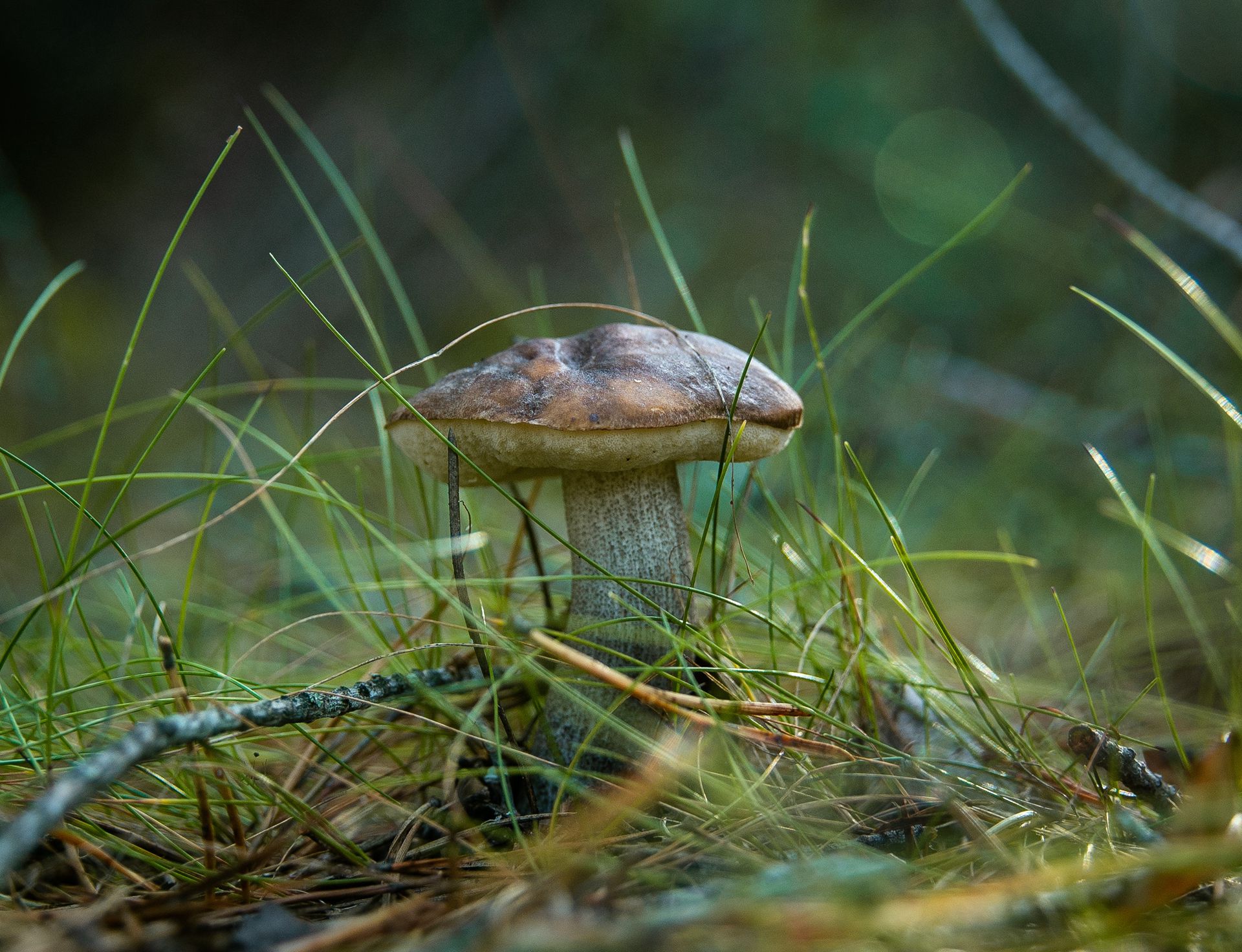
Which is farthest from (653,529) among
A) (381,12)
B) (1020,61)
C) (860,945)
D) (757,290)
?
(381,12)

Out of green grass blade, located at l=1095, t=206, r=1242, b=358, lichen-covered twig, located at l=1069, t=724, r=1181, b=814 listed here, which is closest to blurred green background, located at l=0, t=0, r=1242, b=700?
green grass blade, located at l=1095, t=206, r=1242, b=358

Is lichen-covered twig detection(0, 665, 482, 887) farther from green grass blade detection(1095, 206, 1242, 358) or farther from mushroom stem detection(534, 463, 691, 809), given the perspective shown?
green grass blade detection(1095, 206, 1242, 358)

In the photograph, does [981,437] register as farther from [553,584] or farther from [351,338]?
[351,338]

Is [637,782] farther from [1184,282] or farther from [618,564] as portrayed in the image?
[1184,282]

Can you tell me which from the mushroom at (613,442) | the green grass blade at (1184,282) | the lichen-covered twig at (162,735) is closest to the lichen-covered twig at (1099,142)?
the green grass blade at (1184,282)

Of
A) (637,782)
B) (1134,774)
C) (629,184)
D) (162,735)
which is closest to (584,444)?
(637,782)
